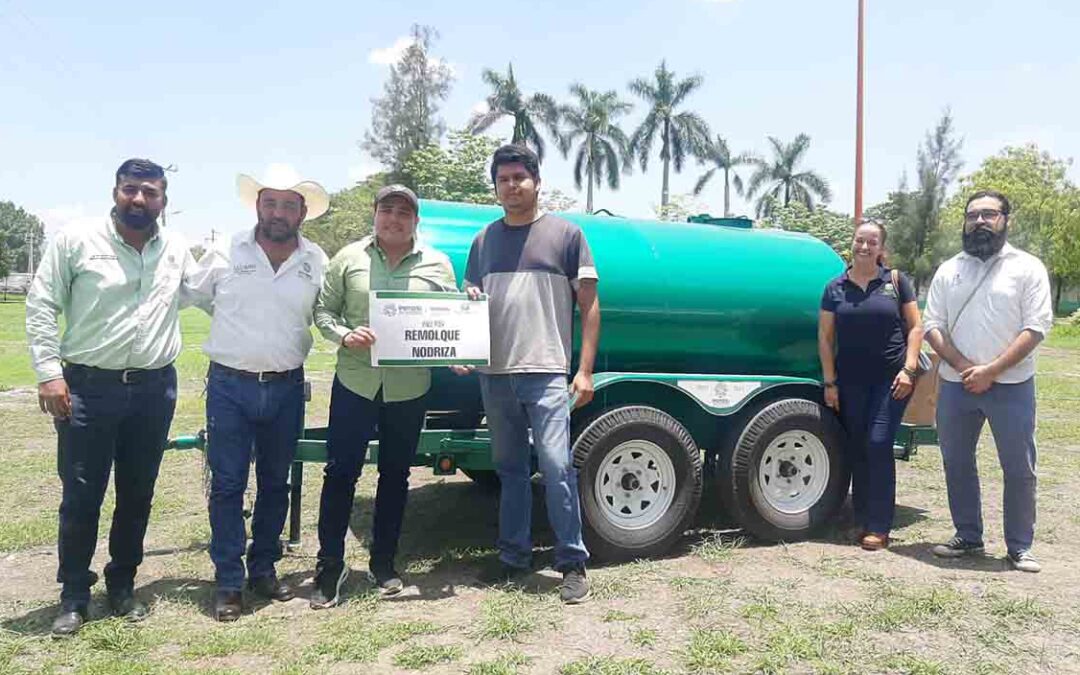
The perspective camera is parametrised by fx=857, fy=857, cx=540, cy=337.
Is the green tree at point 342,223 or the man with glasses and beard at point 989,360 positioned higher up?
the green tree at point 342,223

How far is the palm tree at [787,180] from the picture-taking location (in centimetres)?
5203

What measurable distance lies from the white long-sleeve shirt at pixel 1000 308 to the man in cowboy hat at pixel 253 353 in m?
3.60

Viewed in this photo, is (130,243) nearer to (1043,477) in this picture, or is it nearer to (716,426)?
(716,426)

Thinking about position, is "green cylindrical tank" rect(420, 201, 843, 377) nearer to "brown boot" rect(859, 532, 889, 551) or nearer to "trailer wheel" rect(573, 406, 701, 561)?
"trailer wheel" rect(573, 406, 701, 561)

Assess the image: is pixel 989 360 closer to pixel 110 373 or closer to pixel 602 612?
pixel 602 612

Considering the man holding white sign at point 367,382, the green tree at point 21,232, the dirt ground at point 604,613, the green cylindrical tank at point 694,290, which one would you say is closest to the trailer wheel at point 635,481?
the dirt ground at point 604,613

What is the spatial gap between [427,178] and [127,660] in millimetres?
33613

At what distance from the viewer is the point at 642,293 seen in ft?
17.6

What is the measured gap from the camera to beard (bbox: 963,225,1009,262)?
4824mm

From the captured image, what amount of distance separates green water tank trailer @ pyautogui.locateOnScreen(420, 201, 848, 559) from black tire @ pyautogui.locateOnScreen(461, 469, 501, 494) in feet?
3.84

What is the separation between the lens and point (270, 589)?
4.27 meters

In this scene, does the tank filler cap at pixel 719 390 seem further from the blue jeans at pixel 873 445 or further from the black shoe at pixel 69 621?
the black shoe at pixel 69 621

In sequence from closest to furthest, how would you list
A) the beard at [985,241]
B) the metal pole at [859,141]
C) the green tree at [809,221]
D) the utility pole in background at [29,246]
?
the beard at [985,241] < the metal pole at [859,141] < the green tree at [809,221] < the utility pole in background at [29,246]

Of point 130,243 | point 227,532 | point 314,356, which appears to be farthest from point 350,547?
point 314,356
